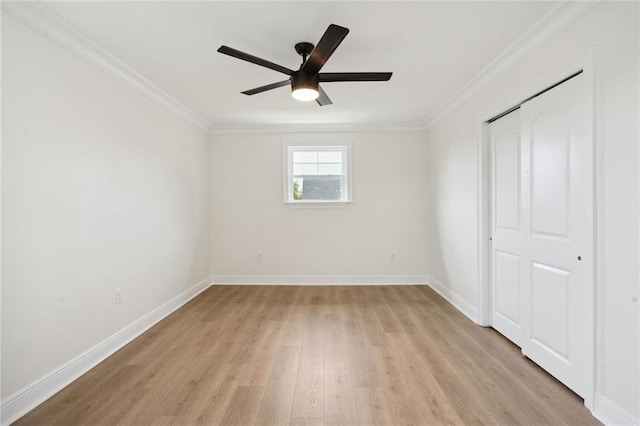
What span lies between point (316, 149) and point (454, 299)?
115 inches

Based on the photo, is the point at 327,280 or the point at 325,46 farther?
the point at 327,280

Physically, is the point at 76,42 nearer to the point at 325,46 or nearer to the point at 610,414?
the point at 325,46

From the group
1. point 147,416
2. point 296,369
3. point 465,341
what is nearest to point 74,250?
point 147,416

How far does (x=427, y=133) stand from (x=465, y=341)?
313 cm

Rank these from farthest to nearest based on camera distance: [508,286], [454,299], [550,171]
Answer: [454,299]
[508,286]
[550,171]

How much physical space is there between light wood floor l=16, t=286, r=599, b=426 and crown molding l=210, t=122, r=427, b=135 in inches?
109

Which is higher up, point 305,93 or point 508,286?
point 305,93

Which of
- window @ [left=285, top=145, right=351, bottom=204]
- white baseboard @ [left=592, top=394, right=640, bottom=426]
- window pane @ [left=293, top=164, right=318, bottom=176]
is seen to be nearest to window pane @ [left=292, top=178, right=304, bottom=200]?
window @ [left=285, top=145, right=351, bottom=204]

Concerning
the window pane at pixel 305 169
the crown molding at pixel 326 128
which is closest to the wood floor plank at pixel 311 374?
the window pane at pixel 305 169

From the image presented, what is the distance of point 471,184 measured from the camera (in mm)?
3289

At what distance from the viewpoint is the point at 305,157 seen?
486cm

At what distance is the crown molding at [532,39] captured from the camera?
1.86m

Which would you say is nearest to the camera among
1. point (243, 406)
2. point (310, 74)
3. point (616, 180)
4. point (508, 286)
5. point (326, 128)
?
point (616, 180)

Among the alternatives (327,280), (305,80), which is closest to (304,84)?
(305,80)
